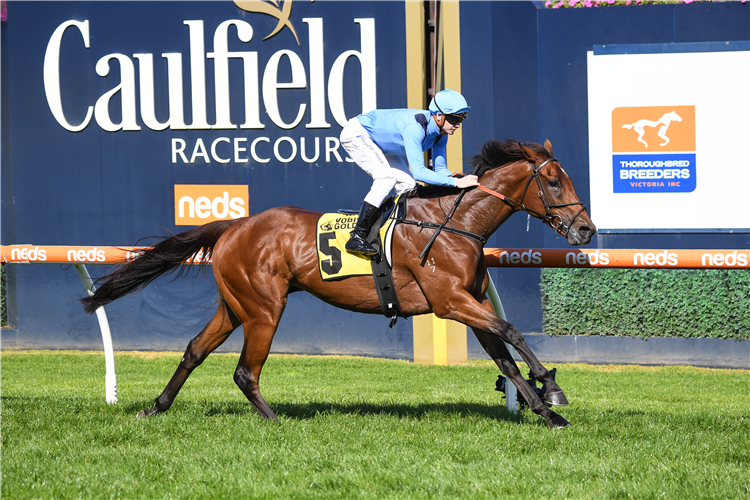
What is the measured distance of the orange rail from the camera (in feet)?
16.8

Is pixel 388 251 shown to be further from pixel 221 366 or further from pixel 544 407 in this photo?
pixel 221 366

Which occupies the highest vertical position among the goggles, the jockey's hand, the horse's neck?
the goggles

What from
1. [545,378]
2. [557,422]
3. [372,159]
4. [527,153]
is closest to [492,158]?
[527,153]

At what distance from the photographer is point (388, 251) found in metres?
5.04

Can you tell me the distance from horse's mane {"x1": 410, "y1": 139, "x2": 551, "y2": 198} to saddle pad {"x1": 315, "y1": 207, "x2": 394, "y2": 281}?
0.38 meters

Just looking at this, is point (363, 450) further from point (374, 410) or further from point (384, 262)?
point (374, 410)

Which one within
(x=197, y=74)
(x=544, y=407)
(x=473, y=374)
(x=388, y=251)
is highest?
(x=197, y=74)

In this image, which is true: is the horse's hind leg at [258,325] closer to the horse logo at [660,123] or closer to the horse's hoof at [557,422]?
the horse's hoof at [557,422]

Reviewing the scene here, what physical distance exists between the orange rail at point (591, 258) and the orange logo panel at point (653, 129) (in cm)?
563

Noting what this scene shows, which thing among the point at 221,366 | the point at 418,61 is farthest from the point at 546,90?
the point at 221,366

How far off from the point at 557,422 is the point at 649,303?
5862mm

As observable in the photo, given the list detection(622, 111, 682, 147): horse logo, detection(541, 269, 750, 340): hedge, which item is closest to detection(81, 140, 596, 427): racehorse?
detection(541, 269, 750, 340): hedge

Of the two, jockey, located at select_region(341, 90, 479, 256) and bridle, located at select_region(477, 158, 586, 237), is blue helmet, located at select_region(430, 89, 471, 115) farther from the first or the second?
bridle, located at select_region(477, 158, 586, 237)

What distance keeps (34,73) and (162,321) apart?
404cm
